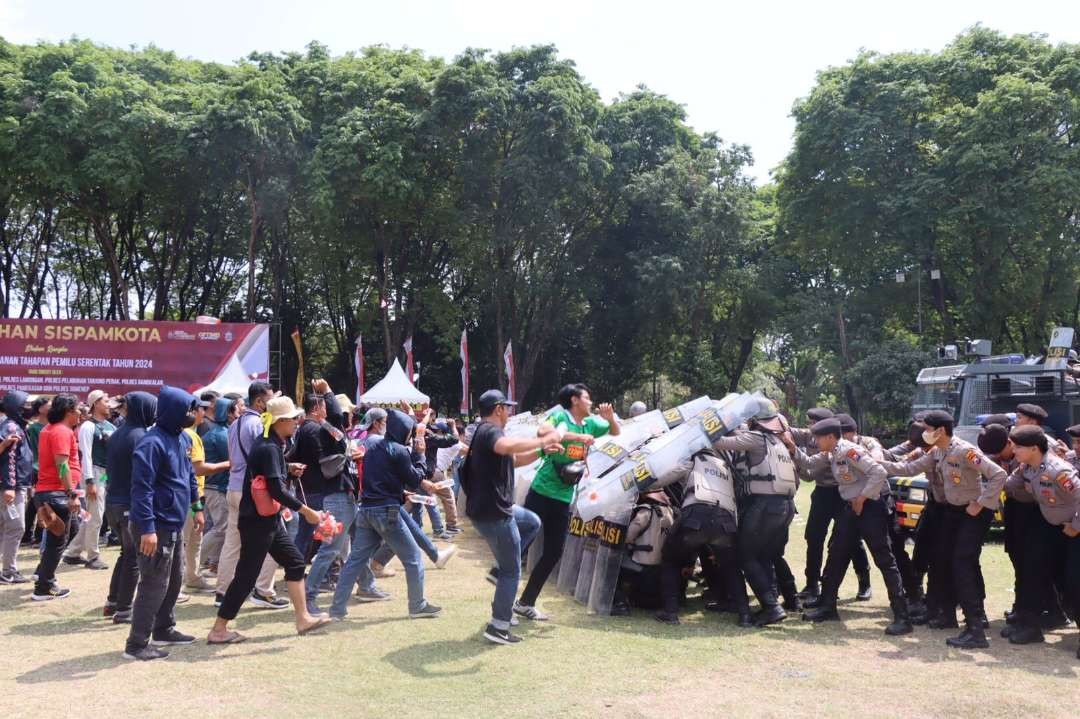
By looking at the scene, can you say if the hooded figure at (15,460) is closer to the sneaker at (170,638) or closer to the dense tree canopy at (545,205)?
the sneaker at (170,638)

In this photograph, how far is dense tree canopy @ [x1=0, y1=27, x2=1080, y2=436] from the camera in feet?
88.6

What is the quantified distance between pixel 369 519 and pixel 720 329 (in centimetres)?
3256

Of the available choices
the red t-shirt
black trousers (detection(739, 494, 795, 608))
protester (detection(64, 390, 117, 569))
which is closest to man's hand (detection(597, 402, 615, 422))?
black trousers (detection(739, 494, 795, 608))

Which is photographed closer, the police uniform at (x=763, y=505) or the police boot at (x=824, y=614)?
the police uniform at (x=763, y=505)

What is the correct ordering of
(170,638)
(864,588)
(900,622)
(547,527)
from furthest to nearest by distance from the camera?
(864,588) < (547,527) < (900,622) < (170,638)

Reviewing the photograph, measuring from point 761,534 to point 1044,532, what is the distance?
84.3 inches

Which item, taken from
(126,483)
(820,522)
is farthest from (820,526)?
(126,483)

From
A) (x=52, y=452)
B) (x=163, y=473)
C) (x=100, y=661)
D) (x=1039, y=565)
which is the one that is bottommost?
(x=100, y=661)

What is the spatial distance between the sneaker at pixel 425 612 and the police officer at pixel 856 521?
3.17m

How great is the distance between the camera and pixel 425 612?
7492mm

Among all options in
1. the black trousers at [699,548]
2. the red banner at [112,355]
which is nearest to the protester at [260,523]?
the black trousers at [699,548]

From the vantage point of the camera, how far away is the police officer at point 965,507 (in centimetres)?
672

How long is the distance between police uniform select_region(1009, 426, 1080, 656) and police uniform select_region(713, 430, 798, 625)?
176cm

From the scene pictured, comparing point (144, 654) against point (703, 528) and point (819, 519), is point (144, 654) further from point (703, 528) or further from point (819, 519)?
point (819, 519)
